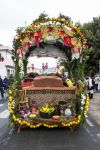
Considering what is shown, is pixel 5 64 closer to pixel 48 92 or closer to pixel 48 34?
pixel 48 34

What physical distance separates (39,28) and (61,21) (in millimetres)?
829

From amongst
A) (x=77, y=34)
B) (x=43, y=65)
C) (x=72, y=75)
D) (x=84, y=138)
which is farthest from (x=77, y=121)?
(x=43, y=65)

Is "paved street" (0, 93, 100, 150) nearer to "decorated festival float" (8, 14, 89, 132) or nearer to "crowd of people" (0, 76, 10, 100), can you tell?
"decorated festival float" (8, 14, 89, 132)

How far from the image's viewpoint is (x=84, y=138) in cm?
1118

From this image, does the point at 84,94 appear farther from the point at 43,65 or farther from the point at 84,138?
the point at 43,65

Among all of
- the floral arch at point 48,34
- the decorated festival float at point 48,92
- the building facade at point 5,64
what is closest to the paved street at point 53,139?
the decorated festival float at point 48,92

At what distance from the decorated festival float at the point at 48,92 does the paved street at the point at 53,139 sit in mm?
317

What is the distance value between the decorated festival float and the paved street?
32 cm

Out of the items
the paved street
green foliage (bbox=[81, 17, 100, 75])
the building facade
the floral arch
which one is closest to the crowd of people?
green foliage (bbox=[81, 17, 100, 75])

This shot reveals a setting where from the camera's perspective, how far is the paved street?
9.90 meters

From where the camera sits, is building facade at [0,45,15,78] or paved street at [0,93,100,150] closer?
paved street at [0,93,100,150]

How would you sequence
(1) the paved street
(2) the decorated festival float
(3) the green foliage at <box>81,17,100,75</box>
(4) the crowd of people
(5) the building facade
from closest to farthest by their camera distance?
1. (1) the paved street
2. (2) the decorated festival float
3. (4) the crowd of people
4. (3) the green foliage at <box>81,17,100,75</box>
5. (5) the building facade

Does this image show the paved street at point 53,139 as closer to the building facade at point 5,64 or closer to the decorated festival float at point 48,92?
the decorated festival float at point 48,92

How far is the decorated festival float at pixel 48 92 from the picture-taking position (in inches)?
492
